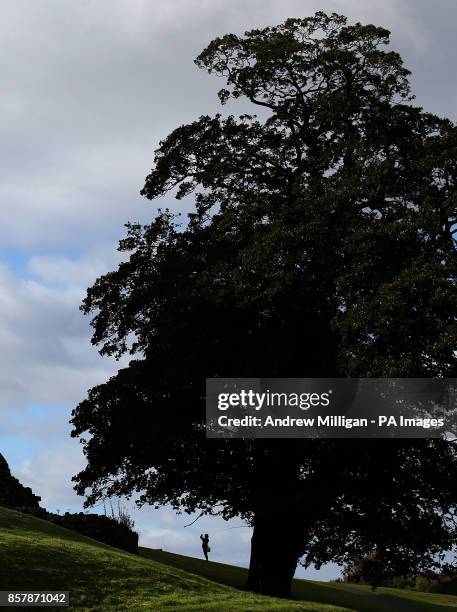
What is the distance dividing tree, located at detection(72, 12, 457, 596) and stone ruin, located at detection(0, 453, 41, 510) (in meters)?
3.05

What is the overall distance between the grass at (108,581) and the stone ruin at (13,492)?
11.8m

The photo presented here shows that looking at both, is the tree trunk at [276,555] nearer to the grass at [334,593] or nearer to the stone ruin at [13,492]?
the grass at [334,593]

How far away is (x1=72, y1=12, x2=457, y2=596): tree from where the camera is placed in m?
33.7

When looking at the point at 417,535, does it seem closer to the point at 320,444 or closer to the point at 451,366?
the point at 320,444

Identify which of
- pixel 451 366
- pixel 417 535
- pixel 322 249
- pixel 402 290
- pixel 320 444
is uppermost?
pixel 322 249

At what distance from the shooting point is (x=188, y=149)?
3934 centimetres

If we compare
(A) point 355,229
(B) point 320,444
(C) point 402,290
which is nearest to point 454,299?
(C) point 402,290

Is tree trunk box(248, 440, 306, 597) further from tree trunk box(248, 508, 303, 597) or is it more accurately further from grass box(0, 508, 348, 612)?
grass box(0, 508, 348, 612)

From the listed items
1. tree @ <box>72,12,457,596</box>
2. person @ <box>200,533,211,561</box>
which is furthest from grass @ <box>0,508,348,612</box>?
person @ <box>200,533,211,561</box>

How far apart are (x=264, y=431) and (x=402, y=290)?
9232 mm

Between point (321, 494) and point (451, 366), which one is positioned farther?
point (321, 494)

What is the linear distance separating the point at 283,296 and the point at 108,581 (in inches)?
569

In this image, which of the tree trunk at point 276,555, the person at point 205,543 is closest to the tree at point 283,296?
the tree trunk at point 276,555

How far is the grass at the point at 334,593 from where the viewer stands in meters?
41.1
